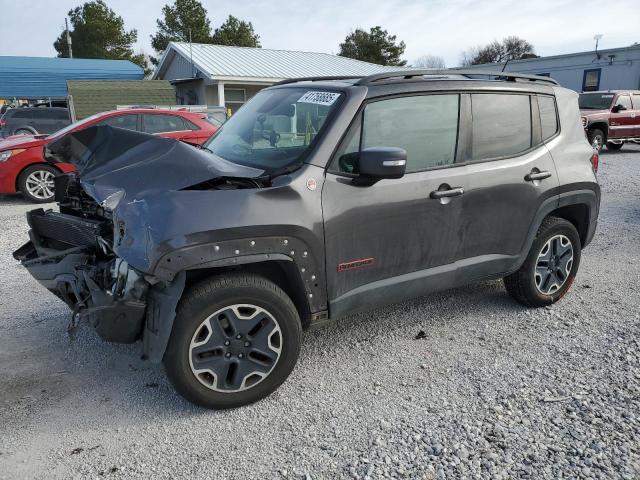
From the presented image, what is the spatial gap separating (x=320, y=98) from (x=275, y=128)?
0.40m

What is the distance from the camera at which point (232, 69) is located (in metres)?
23.5

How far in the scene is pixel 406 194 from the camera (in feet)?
10.9

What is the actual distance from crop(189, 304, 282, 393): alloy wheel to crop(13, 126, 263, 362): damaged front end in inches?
8.8

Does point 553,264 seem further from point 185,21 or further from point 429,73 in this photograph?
point 185,21

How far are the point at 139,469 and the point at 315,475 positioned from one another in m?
0.86

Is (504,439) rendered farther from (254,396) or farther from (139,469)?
(139,469)

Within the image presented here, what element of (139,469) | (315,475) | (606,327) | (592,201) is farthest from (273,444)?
(592,201)

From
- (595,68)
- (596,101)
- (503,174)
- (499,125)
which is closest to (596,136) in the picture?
(596,101)

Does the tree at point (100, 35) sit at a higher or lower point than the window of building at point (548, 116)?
higher

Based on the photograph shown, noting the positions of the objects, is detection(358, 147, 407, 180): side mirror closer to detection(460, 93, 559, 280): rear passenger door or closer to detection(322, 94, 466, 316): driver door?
detection(322, 94, 466, 316): driver door

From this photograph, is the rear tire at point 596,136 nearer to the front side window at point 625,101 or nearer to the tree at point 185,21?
the front side window at point 625,101

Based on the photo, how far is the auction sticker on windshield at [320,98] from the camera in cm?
330

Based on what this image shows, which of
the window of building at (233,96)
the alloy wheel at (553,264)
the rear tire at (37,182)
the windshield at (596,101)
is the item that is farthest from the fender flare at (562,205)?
the window of building at (233,96)

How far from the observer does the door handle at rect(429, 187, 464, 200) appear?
342 cm
